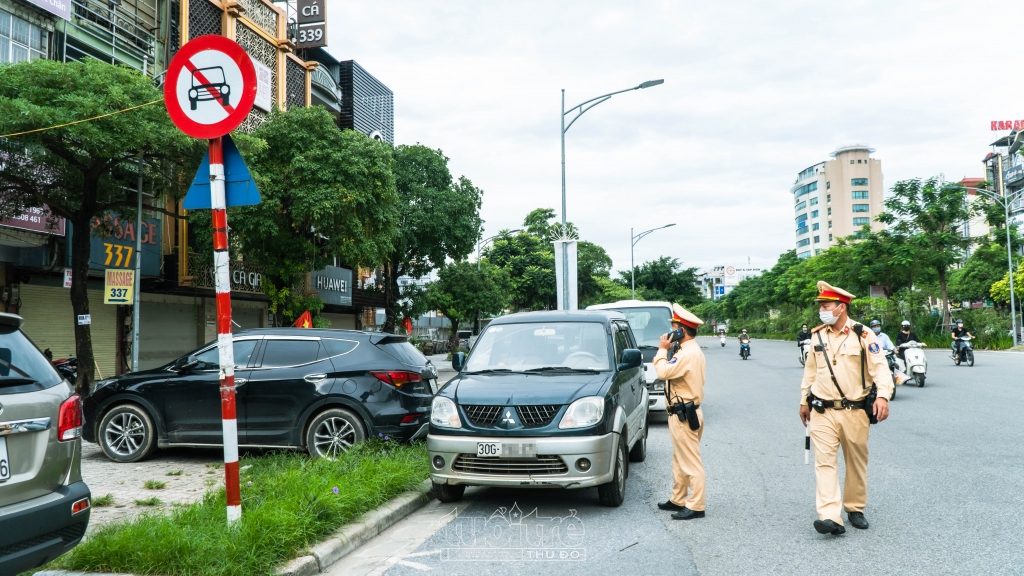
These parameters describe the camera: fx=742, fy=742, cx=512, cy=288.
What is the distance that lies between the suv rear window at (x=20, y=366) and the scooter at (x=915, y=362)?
17297 mm

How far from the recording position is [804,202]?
11744cm

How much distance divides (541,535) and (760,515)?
1.80 m

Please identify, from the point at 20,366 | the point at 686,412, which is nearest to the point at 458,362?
the point at 686,412

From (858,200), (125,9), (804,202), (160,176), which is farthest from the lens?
(804,202)

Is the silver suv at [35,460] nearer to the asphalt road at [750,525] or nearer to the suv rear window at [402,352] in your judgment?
the asphalt road at [750,525]

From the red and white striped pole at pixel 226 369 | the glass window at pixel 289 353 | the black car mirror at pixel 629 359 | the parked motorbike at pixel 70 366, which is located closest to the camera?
the red and white striped pole at pixel 226 369

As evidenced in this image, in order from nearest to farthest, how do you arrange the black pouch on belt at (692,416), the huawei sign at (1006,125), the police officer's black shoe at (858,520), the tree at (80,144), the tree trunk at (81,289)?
the police officer's black shoe at (858,520) → the black pouch on belt at (692,416) → the tree at (80,144) → the tree trunk at (81,289) → the huawei sign at (1006,125)

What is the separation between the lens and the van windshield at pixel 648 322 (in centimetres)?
1302

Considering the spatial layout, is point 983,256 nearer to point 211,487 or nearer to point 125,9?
point 125,9

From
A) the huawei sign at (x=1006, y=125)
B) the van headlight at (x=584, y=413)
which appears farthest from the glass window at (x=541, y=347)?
the huawei sign at (x=1006, y=125)

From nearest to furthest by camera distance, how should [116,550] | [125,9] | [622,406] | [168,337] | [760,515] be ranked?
[116,550] < [760,515] < [622,406] < [125,9] < [168,337]

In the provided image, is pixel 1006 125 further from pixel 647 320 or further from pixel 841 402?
pixel 841 402

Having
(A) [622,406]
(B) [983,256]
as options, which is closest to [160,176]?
(A) [622,406]

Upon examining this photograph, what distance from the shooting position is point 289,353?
8.39m
